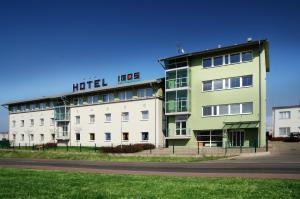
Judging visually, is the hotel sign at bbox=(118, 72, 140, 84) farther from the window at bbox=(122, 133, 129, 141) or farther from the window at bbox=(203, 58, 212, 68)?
the window at bbox=(203, 58, 212, 68)

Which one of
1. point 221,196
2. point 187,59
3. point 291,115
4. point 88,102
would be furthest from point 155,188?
point 291,115

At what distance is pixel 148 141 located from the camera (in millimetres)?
44844

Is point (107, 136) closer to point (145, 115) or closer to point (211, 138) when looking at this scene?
point (145, 115)

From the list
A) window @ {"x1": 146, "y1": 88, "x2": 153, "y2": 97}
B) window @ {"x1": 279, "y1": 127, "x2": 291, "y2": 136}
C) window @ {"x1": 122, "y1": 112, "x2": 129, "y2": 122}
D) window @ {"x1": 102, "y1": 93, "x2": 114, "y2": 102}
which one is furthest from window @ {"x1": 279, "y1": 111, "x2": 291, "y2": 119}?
window @ {"x1": 102, "y1": 93, "x2": 114, "y2": 102}

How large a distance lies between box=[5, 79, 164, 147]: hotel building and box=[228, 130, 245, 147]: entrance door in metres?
9.71

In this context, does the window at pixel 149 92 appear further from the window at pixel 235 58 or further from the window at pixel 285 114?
the window at pixel 285 114

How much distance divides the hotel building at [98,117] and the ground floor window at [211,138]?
587cm

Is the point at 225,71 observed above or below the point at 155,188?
above

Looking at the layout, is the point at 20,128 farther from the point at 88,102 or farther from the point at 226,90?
the point at 226,90

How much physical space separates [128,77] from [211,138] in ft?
50.5

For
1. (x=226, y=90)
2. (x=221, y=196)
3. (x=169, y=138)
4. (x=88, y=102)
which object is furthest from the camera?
(x=88, y=102)

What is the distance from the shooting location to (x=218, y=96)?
40031 mm

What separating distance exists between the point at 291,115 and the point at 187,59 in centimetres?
3251

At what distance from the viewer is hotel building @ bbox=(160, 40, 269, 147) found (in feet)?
122
